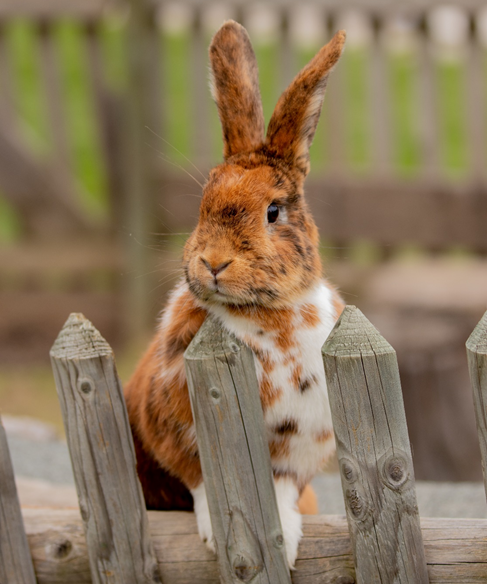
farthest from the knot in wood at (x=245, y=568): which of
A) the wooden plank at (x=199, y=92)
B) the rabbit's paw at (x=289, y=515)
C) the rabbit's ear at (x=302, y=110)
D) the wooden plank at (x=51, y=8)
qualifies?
the wooden plank at (x=51, y=8)

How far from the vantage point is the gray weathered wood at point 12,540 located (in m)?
2.26

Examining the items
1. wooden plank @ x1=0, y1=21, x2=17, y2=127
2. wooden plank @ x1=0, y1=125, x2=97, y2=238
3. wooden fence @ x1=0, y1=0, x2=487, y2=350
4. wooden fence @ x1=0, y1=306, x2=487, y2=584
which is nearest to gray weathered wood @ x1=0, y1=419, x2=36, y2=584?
wooden fence @ x1=0, y1=306, x2=487, y2=584

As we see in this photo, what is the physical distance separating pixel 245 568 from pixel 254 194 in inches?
39.5

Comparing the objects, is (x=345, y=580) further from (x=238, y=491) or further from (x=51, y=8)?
(x=51, y=8)

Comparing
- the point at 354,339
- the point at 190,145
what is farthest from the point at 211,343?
the point at 190,145

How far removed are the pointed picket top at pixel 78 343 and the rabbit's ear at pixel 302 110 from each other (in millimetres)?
740

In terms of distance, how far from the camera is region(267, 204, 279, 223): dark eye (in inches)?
86.3

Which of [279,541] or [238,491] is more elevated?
Result: [238,491]

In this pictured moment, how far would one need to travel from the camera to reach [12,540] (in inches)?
89.8

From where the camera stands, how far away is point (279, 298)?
6.90 ft

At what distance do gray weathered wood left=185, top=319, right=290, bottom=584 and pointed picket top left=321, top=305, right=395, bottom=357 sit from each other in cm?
Result: 22

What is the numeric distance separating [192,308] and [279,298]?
26 centimetres

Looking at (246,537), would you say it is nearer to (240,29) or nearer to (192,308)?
(192,308)

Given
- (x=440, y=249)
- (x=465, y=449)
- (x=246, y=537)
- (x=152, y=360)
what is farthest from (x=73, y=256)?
(x=246, y=537)
